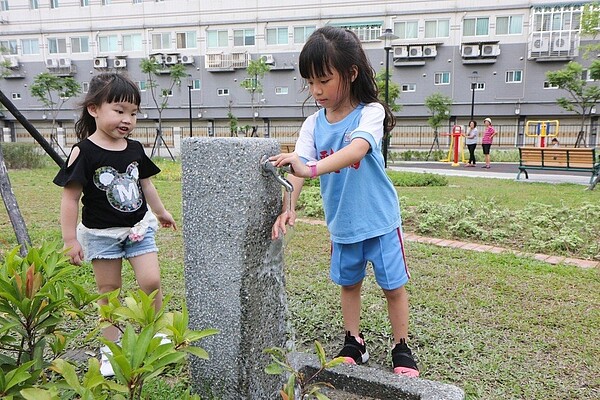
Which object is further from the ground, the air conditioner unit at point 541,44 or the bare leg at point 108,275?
the air conditioner unit at point 541,44

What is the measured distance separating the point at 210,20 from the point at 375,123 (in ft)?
101

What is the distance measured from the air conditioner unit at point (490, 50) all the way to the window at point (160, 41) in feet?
62.8

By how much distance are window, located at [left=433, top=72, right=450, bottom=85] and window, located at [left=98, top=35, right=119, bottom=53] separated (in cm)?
2037

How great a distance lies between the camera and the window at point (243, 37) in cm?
2973

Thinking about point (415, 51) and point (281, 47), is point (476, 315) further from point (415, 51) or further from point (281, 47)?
point (281, 47)

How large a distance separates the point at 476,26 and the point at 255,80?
12746 millimetres

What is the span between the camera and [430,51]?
1066 inches

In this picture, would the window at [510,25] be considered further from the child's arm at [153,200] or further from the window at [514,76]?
the child's arm at [153,200]

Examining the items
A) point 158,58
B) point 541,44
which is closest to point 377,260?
point 541,44

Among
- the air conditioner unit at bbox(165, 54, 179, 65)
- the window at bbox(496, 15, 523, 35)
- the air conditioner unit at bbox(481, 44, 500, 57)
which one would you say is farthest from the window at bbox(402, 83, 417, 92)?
the air conditioner unit at bbox(165, 54, 179, 65)

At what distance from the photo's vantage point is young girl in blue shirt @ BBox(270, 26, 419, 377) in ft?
6.23

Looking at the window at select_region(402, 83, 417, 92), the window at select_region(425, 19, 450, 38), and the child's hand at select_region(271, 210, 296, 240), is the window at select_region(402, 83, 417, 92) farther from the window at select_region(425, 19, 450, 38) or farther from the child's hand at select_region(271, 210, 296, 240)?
the child's hand at select_region(271, 210, 296, 240)

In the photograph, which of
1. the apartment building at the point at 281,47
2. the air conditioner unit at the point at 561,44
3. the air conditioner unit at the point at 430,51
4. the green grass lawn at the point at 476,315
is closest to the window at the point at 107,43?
the apartment building at the point at 281,47

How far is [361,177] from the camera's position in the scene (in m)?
2.09
